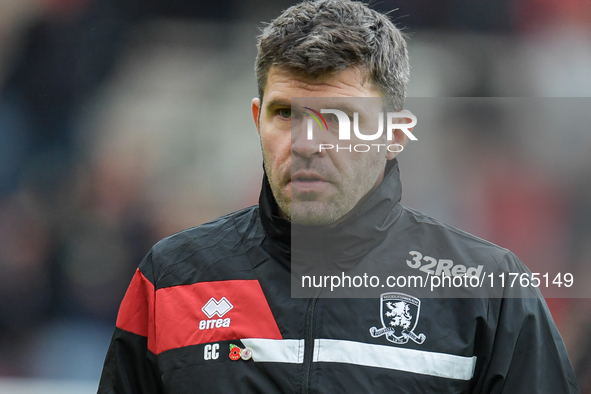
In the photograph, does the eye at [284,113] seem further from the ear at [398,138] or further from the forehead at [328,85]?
the ear at [398,138]

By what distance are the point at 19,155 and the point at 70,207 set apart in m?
0.39

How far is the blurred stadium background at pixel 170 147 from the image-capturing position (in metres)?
2.69

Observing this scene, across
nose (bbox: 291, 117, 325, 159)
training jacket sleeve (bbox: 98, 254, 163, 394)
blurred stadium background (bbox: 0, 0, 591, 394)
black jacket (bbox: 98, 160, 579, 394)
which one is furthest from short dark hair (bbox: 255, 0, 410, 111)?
blurred stadium background (bbox: 0, 0, 591, 394)

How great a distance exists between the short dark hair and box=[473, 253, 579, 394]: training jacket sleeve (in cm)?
52

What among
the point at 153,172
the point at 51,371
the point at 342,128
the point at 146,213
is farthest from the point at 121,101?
the point at 342,128

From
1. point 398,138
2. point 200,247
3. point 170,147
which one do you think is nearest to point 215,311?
point 200,247

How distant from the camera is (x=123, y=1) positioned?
120 inches

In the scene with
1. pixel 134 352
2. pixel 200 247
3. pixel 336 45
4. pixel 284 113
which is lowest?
pixel 134 352

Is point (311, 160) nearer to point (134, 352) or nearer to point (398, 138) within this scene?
point (398, 138)

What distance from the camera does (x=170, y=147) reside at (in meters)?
3.01

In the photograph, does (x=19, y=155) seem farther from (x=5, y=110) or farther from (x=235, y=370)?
(x=235, y=370)

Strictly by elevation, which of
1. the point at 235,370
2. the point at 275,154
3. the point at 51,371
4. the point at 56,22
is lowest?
the point at 51,371

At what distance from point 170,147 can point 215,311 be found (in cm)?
184

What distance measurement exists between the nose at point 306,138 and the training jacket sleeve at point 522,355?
0.49m
